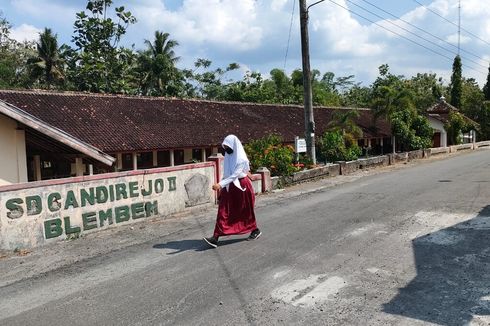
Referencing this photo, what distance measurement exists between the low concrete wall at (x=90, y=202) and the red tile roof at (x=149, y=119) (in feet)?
33.4

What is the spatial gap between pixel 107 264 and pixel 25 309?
66.8 inches

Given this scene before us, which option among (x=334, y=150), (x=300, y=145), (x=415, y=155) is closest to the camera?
(x=300, y=145)

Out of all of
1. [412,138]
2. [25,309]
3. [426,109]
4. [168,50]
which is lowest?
[25,309]

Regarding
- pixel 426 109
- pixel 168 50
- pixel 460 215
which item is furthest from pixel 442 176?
pixel 168 50

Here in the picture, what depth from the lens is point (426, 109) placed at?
153ft

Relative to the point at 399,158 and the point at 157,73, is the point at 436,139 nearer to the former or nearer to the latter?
the point at 399,158

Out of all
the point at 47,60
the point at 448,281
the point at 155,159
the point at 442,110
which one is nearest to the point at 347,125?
the point at 155,159

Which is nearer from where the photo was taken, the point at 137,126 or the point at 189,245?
the point at 189,245

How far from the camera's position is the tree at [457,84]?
171 feet

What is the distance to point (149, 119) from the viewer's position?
24.5 meters

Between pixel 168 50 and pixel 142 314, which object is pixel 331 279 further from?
pixel 168 50

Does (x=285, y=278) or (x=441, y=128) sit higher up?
(x=441, y=128)

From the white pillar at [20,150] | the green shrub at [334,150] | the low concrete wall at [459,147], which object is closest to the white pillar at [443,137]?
the low concrete wall at [459,147]

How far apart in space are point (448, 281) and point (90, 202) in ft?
21.0
